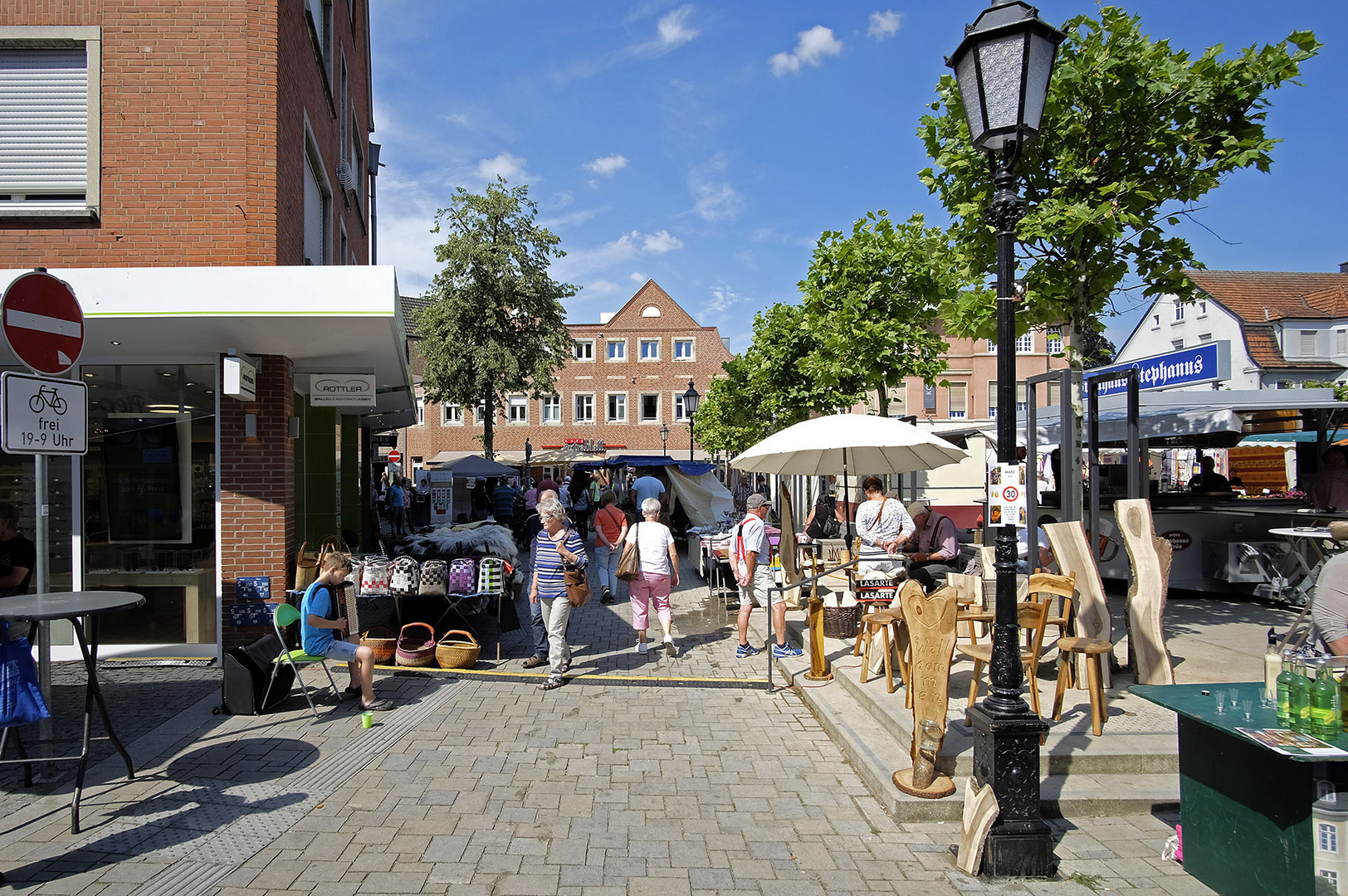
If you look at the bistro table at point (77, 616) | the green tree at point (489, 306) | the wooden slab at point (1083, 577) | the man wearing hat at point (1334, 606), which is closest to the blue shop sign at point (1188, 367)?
the wooden slab at point (1083, 577)

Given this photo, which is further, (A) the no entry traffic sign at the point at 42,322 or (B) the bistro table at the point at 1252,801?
(A) the no entry traffic sign at the point at 42,322

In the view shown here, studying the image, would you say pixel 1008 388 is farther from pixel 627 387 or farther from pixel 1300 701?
pixel 627 387

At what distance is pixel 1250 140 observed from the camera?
20.9ft

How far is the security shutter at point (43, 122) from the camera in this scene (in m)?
7.36

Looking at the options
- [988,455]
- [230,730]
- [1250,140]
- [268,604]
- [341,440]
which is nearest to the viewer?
[230,730]

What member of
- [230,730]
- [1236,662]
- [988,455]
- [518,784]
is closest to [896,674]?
[1236,662]

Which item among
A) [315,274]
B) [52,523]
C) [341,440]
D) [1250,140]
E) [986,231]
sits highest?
[1250,140]

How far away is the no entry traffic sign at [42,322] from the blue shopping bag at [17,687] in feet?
4.88

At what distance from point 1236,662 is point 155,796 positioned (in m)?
8.21

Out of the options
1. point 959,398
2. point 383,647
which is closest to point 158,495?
point 383,647

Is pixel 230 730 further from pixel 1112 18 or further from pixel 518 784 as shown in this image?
pixel 1112 18

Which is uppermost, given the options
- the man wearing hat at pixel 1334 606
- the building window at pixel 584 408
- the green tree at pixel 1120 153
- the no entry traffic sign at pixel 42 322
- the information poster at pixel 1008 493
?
the building window at pixel 584 408

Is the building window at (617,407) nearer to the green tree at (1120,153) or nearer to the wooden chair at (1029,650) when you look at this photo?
the green tree at (1120,153)

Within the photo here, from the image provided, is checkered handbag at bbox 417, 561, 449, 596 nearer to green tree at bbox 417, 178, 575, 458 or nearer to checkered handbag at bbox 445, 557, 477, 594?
checkered handbag at bbox 445, 557, 477, 594
